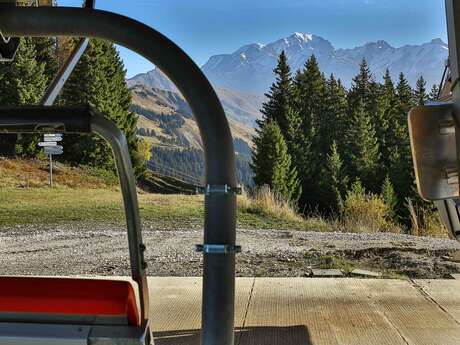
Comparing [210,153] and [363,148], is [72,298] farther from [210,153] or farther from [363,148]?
[363,148]

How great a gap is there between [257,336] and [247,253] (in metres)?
3.29

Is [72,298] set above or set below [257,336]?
above

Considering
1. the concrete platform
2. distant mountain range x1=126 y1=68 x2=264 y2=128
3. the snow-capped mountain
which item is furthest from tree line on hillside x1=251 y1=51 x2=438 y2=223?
the concrete platform

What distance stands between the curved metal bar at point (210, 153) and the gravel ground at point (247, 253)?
3983 millimetres

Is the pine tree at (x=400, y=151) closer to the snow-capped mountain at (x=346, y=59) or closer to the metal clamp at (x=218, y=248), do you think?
the snow-capped mountain at (x=346, y=59)

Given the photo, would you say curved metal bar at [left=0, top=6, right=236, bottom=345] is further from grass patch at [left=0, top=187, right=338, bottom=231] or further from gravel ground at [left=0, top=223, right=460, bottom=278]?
grass patch at [left=0, top=187, right=338, bottom=231]

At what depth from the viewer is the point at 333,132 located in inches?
1242

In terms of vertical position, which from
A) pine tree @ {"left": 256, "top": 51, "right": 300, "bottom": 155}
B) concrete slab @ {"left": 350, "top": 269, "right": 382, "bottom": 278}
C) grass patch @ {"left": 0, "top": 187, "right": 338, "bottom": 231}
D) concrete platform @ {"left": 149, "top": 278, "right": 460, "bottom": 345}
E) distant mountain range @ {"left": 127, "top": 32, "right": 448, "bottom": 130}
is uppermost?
pine tree @ {"left": 256, "top": 51, "right": 300, "bottom": 155}

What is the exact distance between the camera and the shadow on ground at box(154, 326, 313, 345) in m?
3.29

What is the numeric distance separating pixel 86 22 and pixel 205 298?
0.68m

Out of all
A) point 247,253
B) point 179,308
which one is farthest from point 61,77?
point 247,253

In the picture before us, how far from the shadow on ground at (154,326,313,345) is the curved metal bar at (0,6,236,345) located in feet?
6.83

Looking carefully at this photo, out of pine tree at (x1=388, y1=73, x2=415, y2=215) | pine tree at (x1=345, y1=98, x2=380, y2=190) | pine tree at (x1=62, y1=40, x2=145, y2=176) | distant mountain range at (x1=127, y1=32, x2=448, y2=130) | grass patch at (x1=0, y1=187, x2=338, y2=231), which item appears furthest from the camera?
pine tree at (x1=345, y1=98, x2=380, y2=190)

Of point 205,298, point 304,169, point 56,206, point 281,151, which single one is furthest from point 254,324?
point 304,169
